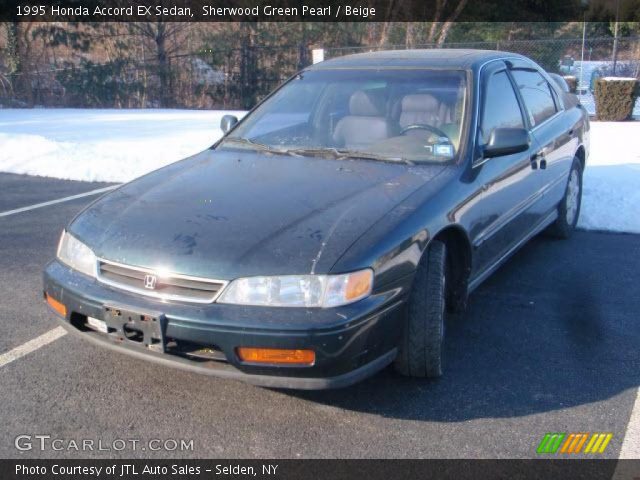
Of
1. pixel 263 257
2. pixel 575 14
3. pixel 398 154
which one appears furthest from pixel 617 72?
pixel 263 257

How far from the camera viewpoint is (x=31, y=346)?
372 cm

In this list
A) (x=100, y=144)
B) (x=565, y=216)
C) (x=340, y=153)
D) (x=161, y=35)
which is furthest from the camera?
(x=161, y=35)

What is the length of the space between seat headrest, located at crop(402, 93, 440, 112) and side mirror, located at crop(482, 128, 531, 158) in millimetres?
425

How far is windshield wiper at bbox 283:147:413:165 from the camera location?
3.82m

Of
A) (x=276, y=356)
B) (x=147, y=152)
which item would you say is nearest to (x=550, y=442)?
(x=276, y=356)

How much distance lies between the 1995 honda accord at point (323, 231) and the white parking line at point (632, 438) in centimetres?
87

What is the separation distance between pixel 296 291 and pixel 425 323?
726 mm

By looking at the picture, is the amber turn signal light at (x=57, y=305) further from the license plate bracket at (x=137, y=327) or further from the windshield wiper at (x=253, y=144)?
the windshield wiper at (x=253, y=144)

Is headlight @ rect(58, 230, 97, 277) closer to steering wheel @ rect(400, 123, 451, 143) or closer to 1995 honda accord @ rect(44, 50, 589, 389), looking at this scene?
1995 honda accord @ rect(44, 50, 589, 389)

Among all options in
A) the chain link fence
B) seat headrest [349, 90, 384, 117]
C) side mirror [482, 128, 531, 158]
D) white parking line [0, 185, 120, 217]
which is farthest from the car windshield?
the chain link fence

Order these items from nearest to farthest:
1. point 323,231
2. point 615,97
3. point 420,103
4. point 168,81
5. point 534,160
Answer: point 323,231 < point 420,103 < point 534,160 < point 615,97 < point 168,81

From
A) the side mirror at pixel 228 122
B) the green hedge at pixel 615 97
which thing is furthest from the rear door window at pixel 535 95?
the green hedge at pixel 615 97

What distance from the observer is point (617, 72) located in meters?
18.7

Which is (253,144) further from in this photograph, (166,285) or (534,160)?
(534,160)
